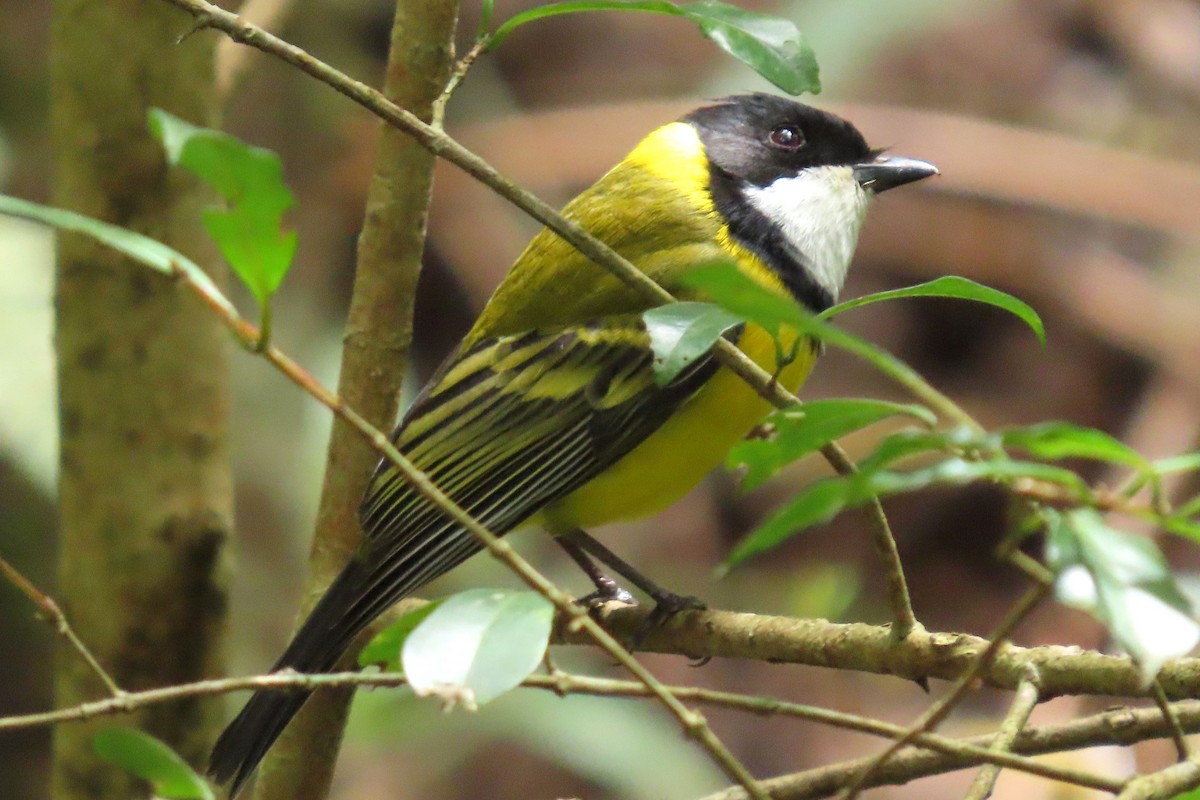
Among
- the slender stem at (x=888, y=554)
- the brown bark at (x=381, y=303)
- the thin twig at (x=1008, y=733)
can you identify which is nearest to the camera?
the thin twig at (x=1008, y=733)

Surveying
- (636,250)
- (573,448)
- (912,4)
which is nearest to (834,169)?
(636,250)

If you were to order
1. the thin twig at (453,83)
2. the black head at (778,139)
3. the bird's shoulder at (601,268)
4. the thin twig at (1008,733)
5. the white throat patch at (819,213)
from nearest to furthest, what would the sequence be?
1. the thin twig at (1008,733)
2. the thin twig at (453,83)
3. the bird's shoulder at (601,268)
4. the white throat patch at (819,213)
5. the black head at (778,139)

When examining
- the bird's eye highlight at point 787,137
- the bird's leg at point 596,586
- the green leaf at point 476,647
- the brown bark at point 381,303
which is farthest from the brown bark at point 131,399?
the green leaf at point 476,647

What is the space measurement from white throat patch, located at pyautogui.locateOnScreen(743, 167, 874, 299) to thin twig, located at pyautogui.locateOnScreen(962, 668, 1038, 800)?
1479mm

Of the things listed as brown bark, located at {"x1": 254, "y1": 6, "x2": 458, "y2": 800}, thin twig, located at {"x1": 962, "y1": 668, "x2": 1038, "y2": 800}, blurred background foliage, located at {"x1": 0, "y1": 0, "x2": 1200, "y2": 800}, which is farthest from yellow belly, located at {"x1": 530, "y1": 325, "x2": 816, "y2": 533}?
blurred background foliage, located at {"x1": 0, "y1": 0, "x2": 1200, "y2": 800}

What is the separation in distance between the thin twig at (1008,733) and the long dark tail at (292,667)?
1.14 metres

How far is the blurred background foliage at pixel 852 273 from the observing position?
509 cm

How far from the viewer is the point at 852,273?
21.0 feet

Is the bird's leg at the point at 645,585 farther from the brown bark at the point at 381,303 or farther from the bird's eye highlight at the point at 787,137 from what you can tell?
the bird's eye highlight at the point at 787,137

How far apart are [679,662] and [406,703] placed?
1970 mm

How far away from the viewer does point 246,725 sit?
2.37m

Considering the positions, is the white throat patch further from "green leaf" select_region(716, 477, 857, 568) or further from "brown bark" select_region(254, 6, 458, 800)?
"green leaf" select_region(716, 477, 857, 568)

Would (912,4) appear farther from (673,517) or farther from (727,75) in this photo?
(673,517)

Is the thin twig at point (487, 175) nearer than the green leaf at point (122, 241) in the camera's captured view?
No
